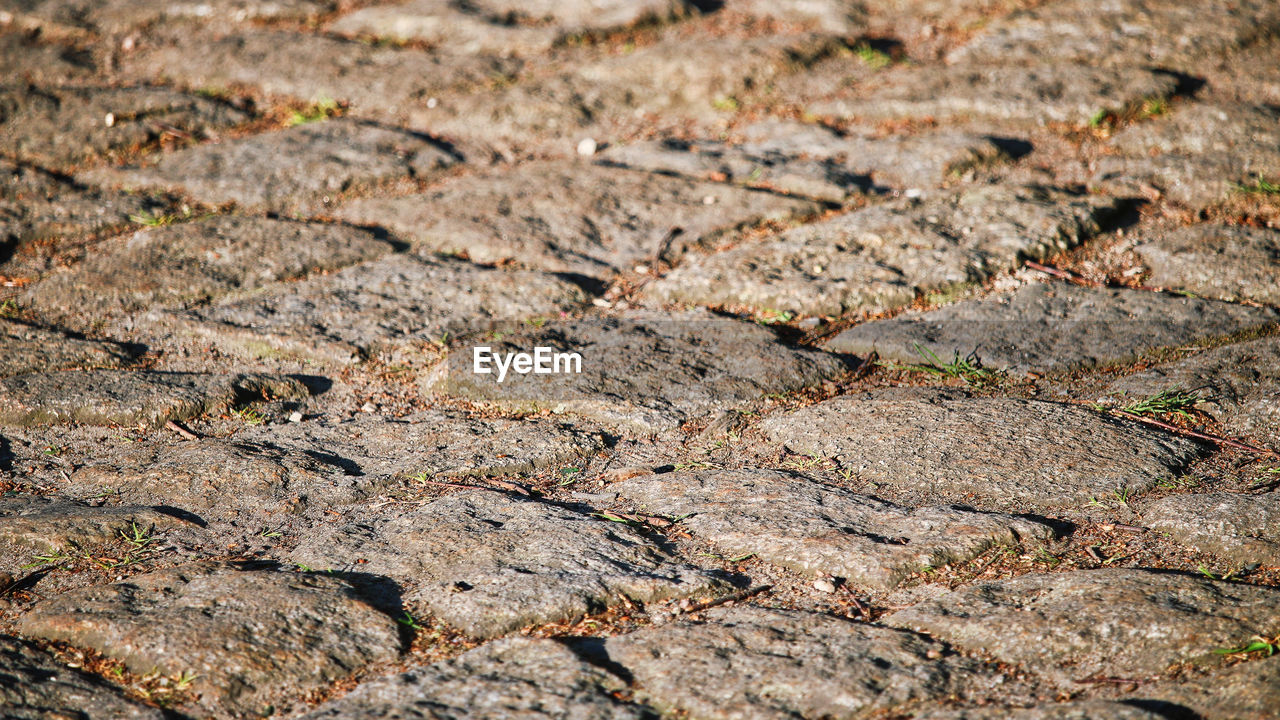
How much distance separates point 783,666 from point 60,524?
1.81 meters

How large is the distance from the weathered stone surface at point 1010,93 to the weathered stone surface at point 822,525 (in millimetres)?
2718

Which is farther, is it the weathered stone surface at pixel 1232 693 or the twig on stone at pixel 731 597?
the twig on stone at pixel 731 597

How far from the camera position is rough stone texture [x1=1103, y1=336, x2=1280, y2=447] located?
2.80 meters

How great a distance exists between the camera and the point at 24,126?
4.68 meters

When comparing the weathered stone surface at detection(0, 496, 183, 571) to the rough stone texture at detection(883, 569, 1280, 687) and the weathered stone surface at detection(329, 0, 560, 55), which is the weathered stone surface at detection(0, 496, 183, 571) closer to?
the rough stone texture at detection(883, 569, 1280, 687)

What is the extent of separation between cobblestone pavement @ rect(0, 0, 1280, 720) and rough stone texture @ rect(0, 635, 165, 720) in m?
0.01

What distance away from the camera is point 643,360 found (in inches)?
126

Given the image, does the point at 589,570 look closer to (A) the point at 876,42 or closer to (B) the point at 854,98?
(B) the point at 854,98

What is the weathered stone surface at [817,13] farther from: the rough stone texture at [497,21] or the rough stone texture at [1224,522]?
the rough stone texture at [1224,522]

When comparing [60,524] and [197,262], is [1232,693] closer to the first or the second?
[60,524]

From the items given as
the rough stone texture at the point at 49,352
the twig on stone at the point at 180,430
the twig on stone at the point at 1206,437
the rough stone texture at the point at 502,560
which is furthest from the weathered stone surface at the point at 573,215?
the twig on stone at the point at 1206,437

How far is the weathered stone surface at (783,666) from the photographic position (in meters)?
1.83

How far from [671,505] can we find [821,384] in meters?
0.81

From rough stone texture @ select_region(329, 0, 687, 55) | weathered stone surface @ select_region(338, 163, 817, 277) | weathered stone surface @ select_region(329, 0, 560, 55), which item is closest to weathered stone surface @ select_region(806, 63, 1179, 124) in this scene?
weathered stone surface @ select_region(338, 163, 817, 277)
